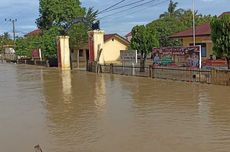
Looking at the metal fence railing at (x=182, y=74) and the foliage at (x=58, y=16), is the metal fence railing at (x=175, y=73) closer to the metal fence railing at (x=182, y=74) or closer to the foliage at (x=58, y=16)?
the metal fence railing at (x=182, y=74)

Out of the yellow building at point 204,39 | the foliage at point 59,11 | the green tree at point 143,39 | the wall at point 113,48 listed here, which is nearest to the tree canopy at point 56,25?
the foliage at point 59,11

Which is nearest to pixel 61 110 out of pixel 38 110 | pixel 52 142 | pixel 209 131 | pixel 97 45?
pixel 38 110

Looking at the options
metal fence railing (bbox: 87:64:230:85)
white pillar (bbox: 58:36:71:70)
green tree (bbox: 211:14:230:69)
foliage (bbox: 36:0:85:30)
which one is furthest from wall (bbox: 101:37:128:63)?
green tree (bbox: 211:14:230:69)

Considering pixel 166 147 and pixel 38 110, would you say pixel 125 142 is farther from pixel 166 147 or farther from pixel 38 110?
pixel 38 110

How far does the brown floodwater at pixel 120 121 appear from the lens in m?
9.47

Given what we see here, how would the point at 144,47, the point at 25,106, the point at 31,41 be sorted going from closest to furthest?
the point at 25,106
the point at 144,47
the point at 31,41

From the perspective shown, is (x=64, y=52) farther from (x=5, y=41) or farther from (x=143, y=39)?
(x=5, y=41)

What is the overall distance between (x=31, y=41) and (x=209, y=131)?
2283 inches

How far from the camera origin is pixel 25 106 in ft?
54.2

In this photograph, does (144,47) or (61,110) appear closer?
(61,110)

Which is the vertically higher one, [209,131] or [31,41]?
[31,41]

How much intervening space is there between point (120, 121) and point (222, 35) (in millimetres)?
11280

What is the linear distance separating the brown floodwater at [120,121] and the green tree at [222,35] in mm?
2414

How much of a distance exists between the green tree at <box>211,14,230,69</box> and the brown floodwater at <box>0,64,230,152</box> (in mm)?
2414
